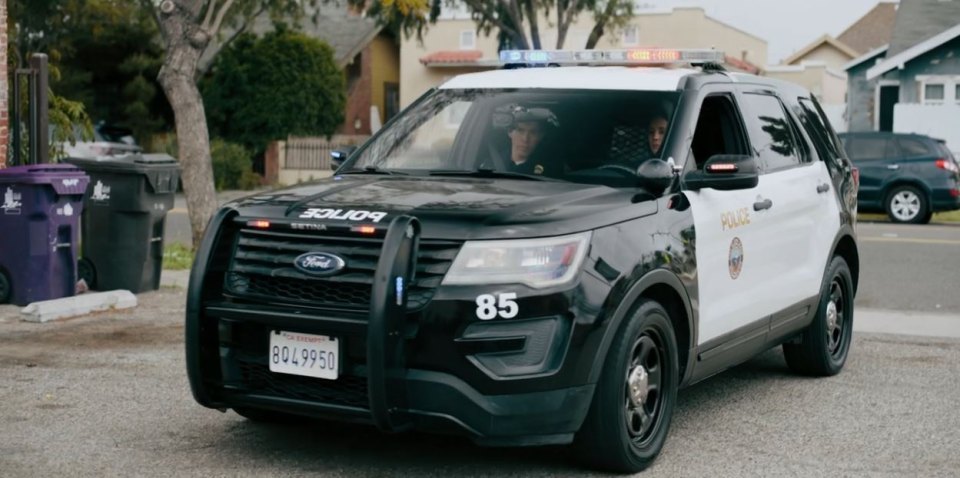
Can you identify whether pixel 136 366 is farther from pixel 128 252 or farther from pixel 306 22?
pixel 306 22

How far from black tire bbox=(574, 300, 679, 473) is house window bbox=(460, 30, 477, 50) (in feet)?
135

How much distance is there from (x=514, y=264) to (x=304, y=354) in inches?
36.6

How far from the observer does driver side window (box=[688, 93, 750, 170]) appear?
6.91 metres

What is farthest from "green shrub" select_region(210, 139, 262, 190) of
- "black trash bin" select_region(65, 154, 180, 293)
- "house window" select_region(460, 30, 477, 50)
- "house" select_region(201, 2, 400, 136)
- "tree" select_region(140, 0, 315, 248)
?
"black trash bin" select_region(65, 154, 180, 293)

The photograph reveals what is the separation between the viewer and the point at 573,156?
6.37 m

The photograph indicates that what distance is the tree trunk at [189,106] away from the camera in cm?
1476

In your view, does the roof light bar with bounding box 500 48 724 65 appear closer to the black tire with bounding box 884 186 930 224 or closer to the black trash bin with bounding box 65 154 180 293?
the black trash bin with bounding box 65 154 180 293

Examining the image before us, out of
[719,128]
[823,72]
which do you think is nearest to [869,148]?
[719,128]

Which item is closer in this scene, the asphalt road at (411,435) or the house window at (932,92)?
the asphalt road at (411,435)

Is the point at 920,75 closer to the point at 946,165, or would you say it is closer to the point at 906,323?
the point at 946,165

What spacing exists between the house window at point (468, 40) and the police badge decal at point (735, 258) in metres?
40.3

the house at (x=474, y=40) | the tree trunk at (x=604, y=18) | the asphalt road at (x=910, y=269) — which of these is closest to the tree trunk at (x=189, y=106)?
the asphalt road at (x=910, y=269)

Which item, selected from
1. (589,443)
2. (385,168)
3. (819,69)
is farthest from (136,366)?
(819,69)

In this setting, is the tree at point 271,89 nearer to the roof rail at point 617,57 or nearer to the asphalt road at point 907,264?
the asphalt road at point 907,264
